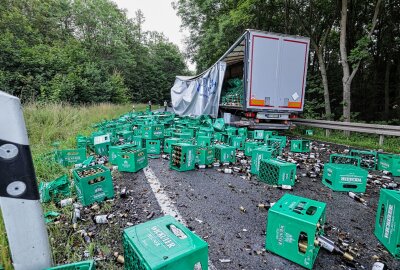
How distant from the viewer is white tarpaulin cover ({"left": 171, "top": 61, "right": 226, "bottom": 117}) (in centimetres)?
1145

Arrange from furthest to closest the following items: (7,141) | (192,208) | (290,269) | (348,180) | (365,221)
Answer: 1. (348,180)
2. (192,208)
3. (365,221)
4. (290,269)
5. (7,141)

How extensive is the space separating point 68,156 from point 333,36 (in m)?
22.2

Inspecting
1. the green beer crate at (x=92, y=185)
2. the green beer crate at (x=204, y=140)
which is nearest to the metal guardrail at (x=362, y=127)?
the green beer crate at (x=204, y=140)

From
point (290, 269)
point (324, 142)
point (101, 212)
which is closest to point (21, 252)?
point (101, 212)

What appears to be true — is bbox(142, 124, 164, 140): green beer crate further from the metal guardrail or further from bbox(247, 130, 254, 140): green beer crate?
the metal guardrail

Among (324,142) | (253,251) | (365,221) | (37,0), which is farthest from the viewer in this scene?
(37,0)

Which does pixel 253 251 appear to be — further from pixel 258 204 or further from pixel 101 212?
pixel 101 212

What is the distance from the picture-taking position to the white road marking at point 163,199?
111 inches

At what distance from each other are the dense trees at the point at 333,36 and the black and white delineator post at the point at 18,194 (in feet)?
42.4

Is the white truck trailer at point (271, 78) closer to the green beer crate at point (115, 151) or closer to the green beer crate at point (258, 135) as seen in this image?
the green beer crate at point (258, 135)

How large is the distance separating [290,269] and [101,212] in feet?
7.71

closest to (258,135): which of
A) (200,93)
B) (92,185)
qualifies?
(92,185)

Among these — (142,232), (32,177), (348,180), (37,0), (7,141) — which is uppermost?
(37,0)

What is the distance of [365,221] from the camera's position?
9.29 ft
